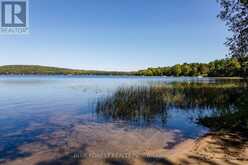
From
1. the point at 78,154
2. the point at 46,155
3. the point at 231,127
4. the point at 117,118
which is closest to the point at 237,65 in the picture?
the point at 231,127

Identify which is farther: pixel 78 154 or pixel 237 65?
pixel 237 65

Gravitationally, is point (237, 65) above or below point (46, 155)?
above

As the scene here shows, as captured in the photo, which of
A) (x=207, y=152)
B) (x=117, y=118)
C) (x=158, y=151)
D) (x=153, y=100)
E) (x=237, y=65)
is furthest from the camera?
(x=153, y=100)

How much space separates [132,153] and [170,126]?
5.22 metres

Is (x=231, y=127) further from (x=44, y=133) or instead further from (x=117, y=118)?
(x=44, y=133)

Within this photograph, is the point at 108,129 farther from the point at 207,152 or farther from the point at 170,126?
the point at 207,152

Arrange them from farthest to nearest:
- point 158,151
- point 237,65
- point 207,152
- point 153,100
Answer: point 153,100
point 237,65
point 158,151
point 207,152

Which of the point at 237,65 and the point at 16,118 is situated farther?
the point at 16,118

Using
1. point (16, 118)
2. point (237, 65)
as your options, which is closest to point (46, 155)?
point (16, 118)

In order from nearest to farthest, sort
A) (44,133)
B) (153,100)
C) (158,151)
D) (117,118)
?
(158,151) < (44,133) < (117,118) < (153,100)

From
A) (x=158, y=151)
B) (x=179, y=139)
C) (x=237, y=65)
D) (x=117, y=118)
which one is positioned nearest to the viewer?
(x=158, y=151)

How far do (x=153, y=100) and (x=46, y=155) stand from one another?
12677 mm

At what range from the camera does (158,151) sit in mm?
8367

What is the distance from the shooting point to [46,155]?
26.3 feet
